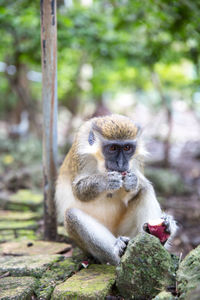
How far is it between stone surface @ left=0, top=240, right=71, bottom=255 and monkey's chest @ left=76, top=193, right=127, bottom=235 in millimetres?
773

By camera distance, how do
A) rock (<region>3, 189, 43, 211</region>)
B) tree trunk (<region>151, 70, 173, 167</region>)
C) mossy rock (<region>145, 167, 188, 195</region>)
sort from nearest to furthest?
1. rock (<region>3, 189, 43, 211</region>)
2. mossy rock (<region>145, 167, 188, 195</region>)
3. tree trunk (<region>151, 70, 173, 167</region>)

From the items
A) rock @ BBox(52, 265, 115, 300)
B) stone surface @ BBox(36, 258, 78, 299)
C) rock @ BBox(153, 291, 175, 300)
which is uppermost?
rock @ BBox(153, 291, 175, 300)

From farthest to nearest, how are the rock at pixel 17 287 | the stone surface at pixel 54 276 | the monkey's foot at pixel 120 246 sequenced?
the monkey's foot at pixel 120 246, the stone surface at pixel 54 276, the rock at pixel 17 287

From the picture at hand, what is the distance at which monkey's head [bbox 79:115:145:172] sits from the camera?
368 centimetres

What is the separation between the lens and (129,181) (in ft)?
11.9

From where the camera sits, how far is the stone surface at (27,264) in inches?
140

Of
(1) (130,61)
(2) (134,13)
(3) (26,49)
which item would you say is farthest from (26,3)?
(1) (130,61)

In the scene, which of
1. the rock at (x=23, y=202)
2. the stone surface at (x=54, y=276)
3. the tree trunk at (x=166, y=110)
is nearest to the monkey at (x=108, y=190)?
the stone surface at (x=54, y=276)

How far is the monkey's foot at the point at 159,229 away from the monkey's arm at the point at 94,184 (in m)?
0.53

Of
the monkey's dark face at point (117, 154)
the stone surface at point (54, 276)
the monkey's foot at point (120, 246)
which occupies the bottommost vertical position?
the stone surface at point (54, 276)

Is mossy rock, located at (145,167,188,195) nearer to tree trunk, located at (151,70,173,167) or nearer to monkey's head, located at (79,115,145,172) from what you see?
tree trunk, located at (151,70,173,167)

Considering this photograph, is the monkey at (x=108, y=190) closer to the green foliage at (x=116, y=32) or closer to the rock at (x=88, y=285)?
the rock at (x=88, y=285)

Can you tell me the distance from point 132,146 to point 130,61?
493cm

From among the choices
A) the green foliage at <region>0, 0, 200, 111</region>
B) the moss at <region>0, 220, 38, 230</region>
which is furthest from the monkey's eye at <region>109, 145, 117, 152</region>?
the green foliage at <region>0, 0, 200, 111</region>
